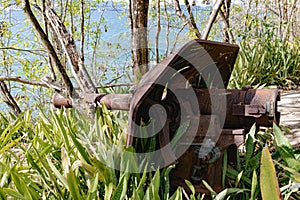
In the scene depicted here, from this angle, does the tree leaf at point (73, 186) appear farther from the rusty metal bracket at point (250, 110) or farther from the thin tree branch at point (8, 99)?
the thin tree branch at point (8, 99)

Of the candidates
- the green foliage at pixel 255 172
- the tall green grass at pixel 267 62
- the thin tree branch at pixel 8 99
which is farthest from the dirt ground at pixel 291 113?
the thin tree branch at pixel 8 99

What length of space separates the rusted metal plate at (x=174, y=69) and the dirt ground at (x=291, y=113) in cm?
158

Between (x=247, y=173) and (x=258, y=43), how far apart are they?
4.79 m

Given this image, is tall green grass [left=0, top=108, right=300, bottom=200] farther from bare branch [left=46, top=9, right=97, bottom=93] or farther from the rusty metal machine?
bare branch [left=46, top=9, right=97, bottom=93]

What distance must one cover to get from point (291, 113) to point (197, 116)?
113 inches

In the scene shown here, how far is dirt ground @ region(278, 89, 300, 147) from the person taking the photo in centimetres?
356

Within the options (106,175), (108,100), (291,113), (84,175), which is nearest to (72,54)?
(108,100)

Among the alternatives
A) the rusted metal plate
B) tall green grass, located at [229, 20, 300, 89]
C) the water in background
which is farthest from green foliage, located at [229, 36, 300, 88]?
the rusted metal plate

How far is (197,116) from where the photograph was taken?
1998 mm

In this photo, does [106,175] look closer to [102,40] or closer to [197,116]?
[197,116]

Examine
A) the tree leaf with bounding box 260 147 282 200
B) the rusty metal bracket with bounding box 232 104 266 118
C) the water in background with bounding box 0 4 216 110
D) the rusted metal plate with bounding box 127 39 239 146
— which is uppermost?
the rusted metal plate with bounding box 127 39 239 146

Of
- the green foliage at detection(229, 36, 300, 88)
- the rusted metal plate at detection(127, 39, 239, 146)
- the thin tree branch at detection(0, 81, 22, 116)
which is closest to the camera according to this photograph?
the rusted metal plate at detection(127, 39, 239, 146)

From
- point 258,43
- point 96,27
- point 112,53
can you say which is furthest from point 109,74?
point 258,43

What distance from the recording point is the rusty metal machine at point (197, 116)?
6.18 feet
